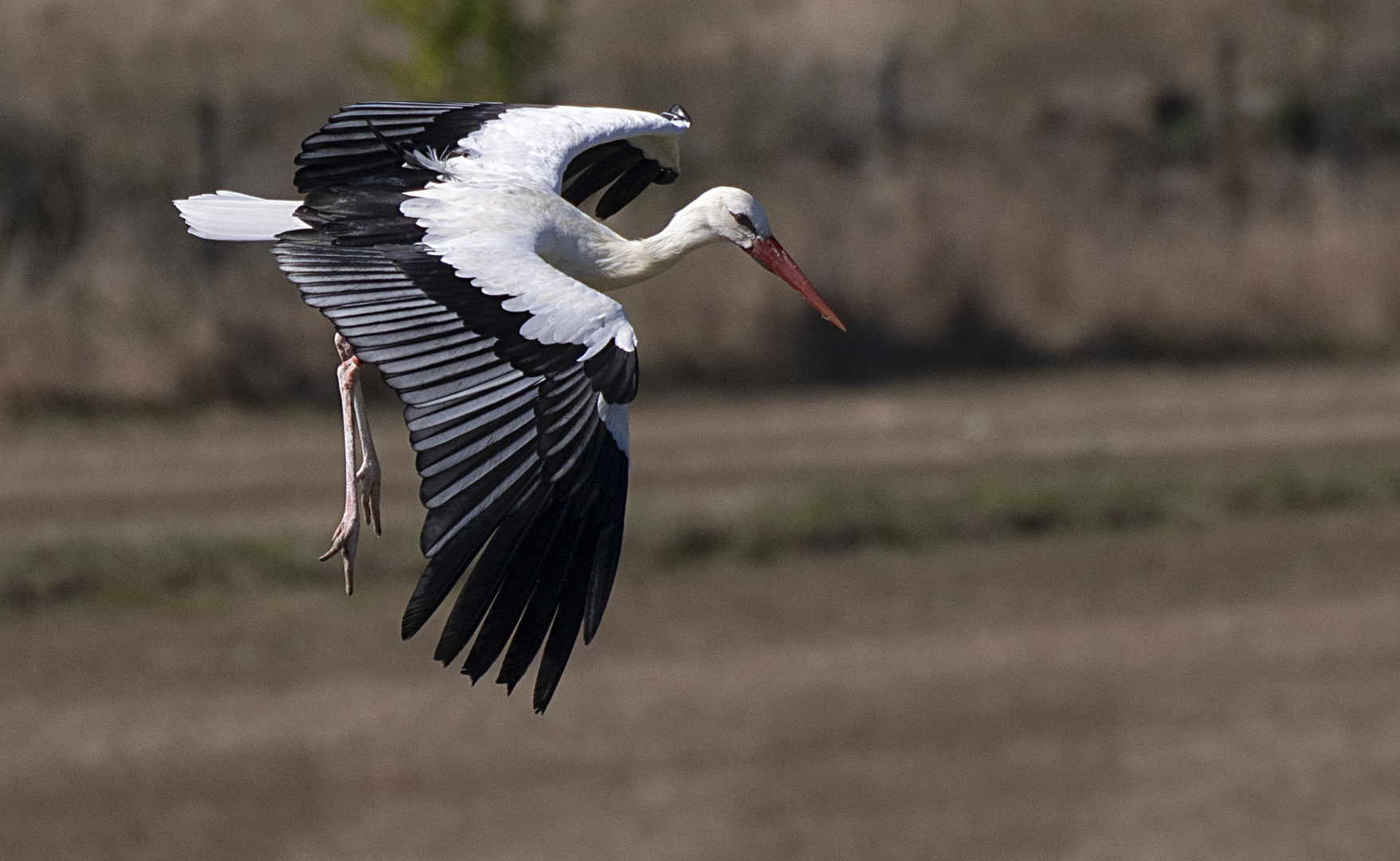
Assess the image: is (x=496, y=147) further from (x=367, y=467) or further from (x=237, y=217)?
(x=367, y=467)

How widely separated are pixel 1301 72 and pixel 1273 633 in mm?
11344

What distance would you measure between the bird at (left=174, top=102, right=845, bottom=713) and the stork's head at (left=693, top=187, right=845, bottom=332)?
0.09 metres

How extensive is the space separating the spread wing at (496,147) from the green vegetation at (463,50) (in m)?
7.94

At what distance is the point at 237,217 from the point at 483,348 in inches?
33.9

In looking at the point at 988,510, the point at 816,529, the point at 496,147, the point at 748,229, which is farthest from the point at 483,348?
the point at 988,510

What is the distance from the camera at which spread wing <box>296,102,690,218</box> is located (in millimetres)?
4238

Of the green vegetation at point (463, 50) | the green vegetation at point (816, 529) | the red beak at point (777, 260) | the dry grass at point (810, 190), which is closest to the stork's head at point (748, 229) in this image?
the red beak at point (777, 260)

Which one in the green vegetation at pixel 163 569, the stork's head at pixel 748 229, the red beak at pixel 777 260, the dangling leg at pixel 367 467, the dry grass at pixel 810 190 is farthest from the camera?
the dry grass at pixel 810 190

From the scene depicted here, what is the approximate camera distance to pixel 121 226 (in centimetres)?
1741

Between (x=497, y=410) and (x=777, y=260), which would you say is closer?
(x=497, y=410)

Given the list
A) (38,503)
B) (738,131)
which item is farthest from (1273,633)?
(38,503)

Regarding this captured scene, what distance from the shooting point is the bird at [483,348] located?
3.35 m

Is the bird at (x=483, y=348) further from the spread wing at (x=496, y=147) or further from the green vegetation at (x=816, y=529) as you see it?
the green vegetation at (x=816, y=529)

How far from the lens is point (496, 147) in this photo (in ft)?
14.6
